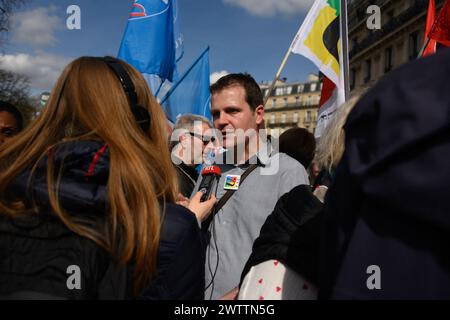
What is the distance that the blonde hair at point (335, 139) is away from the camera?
4.33 ft

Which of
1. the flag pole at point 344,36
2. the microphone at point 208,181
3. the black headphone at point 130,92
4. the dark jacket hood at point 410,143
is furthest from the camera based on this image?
the flag pole at point 344,36

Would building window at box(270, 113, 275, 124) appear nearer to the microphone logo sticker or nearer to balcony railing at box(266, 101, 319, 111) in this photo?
balcony railing at box(266, 101, 319, 111)

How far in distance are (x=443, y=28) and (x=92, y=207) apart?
3674mm

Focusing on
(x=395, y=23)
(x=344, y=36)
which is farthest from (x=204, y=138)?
(x=395, y=23)

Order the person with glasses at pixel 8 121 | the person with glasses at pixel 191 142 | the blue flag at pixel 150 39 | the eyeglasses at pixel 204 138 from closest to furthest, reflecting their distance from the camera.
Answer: the person with glasses at pixel 8 121 < the person with glasses at pixel 191 142 < the eyeglasses at pixel 204 138 < the blue flag at pixel 150 39

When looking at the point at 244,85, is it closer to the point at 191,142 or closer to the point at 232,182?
the point at 232,182

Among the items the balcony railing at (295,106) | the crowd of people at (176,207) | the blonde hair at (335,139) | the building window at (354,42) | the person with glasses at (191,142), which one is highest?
the balcony railing at (295,106)

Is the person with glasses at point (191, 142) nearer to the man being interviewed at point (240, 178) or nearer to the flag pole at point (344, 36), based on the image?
the man being interviewed at point (240, 178)

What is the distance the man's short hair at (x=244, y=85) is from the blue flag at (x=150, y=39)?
1.84m

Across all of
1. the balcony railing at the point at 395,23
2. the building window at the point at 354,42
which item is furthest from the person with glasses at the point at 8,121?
the building window at the point at 354,42

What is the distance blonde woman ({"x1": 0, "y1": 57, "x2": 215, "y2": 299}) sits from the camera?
992 millimetres

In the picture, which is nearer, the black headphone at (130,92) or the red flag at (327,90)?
the black headphone at (130,92)

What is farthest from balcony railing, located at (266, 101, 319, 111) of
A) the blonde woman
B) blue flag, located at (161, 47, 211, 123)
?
the blonde woman
